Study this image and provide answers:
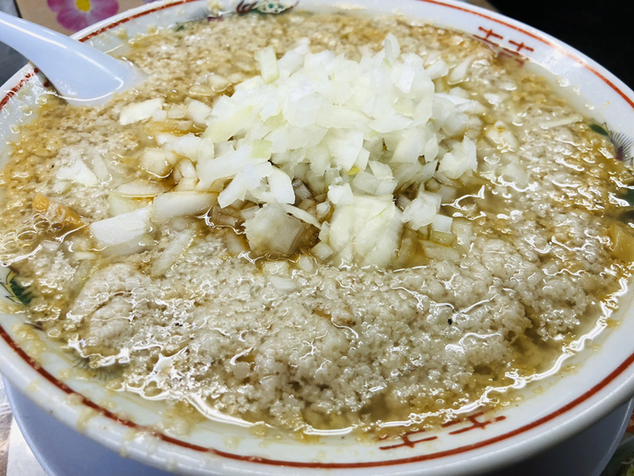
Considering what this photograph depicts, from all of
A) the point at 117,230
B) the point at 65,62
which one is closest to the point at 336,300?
the point at 117,230

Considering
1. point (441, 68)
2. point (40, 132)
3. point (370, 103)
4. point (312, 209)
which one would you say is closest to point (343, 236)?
point (312, 209)

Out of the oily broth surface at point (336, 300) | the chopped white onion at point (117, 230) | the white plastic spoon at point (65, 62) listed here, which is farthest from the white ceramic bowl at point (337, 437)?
the white plastic spoon at point (65, 62)

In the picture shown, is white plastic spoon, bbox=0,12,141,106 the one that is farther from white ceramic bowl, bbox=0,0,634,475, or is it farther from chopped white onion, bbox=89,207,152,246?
white ceramic bowl, bbox=0,0,634,475

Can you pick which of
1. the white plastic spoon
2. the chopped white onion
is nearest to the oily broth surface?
the chopped white onion

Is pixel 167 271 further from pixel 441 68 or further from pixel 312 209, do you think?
pixel 441 68

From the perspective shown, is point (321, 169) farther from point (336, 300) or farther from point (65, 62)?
point (65, 62)

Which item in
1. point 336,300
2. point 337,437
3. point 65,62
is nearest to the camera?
point 337,437

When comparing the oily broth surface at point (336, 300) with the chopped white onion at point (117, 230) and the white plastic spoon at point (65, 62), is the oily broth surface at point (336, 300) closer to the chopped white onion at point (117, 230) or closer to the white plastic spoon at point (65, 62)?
the chopped white onion at point (117, 230)
